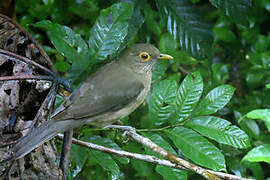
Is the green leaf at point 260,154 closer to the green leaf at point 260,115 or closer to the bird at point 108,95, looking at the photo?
the green leaf at point 260,115

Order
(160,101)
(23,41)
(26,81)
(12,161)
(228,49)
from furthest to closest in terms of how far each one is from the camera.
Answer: (228,49) < (160,101) < (23,41) < (26,81) < (12,161)

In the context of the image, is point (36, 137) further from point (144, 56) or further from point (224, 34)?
point (224, 34)

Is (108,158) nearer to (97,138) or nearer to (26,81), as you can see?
(97,138)

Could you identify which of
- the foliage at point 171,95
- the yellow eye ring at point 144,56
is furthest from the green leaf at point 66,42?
the yellow eye ring at point 144,56

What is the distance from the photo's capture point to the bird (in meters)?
2.47

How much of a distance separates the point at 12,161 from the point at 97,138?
79 cm

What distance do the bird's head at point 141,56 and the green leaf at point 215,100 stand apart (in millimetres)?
612

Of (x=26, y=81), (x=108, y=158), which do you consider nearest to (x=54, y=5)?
(x=26, y=81)

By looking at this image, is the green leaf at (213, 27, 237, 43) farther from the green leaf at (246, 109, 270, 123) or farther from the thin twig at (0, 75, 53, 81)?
the green leaf at (246, 109, 270, 123)

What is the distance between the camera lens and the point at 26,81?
2.45m

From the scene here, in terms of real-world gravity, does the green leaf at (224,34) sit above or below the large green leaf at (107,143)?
above

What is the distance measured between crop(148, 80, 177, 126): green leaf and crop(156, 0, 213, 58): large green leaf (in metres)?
0.33

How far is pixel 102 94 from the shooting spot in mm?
2799

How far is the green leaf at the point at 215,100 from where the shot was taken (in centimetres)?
277
